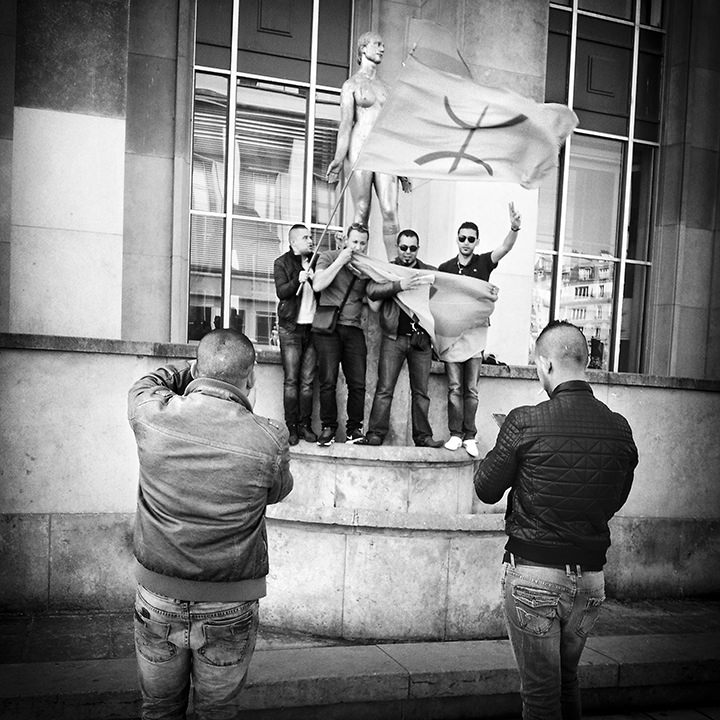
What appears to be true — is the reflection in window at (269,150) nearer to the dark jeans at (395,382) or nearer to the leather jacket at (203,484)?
the dark jeans at (395,382)

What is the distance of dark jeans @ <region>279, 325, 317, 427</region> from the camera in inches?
273

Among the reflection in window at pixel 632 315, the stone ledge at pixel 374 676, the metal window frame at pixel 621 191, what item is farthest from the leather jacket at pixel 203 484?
the reflection in window at pixel 632 315

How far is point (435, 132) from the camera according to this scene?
6.35 m

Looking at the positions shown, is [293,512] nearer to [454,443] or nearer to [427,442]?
[427,442]

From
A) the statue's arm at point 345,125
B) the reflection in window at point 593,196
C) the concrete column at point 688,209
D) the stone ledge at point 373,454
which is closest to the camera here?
the stone ledge at point 373,454

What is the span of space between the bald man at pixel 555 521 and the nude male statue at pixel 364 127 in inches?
190

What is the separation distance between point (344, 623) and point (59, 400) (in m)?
3.18

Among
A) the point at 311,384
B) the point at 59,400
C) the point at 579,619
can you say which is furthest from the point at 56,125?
the point at 579,619

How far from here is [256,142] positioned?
10.9 meters

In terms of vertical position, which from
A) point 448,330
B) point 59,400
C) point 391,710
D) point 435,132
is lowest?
point 391,710

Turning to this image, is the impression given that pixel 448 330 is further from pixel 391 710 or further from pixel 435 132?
pixel 391 710

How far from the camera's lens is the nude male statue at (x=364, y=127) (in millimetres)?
7686

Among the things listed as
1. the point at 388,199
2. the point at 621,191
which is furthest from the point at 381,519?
the point at 621,191

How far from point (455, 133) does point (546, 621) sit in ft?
14.1
